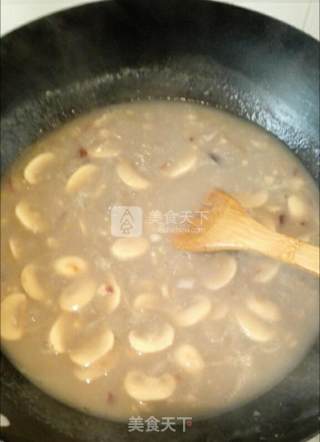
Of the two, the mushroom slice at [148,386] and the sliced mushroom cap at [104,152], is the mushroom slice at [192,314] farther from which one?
the sliced mushroom cap at [104,152]

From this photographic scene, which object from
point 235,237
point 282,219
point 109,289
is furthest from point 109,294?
point 282,219

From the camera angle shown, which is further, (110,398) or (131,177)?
(131,177)

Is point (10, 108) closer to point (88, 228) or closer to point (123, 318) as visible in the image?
point (88, 228)

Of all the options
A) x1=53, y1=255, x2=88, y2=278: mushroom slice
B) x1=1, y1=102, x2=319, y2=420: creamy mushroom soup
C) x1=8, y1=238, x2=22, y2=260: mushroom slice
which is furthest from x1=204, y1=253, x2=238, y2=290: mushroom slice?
x1=8, y1=238, x2=22, y2=260: mushroom slice

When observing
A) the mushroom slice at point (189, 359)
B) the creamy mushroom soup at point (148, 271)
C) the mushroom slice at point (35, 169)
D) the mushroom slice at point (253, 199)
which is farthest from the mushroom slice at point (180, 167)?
the mushroom slice at point (189, 359)

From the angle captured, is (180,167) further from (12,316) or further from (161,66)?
(12,316)

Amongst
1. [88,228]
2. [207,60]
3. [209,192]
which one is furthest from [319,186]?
[88,228]
